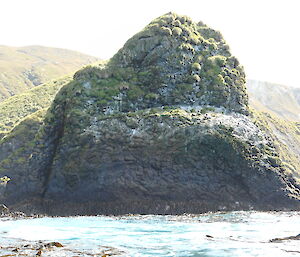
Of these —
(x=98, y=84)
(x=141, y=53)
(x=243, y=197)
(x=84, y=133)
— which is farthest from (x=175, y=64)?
(x=243, y=197)

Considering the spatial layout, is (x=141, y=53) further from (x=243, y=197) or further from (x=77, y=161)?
(x=243, y=197)

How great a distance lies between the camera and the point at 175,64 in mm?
79250

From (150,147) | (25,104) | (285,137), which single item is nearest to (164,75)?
(150,147)

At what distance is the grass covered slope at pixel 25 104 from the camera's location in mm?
129625

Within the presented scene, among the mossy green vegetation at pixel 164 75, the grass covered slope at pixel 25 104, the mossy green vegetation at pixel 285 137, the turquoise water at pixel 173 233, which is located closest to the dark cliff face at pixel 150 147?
the mossy green vegetation at pixel 164 75

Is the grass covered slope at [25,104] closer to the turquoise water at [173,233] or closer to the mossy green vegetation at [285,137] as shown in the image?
the mossy green vegetation at [285,137]

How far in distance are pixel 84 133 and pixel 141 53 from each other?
70.5 ft

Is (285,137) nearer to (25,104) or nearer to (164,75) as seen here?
(25,104)

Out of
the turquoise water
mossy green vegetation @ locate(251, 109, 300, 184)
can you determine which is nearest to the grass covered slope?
mossy green vegetation @ locate(251, 109, 300, 184)

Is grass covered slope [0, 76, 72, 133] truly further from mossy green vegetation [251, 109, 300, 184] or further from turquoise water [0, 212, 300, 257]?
turquoise water [0, 212, 300, 257]

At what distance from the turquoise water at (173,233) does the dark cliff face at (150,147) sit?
5.86 meters

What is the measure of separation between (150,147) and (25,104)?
8879 cm

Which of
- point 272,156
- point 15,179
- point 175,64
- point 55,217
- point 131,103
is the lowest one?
point 55,217

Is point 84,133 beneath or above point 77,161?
→ above
